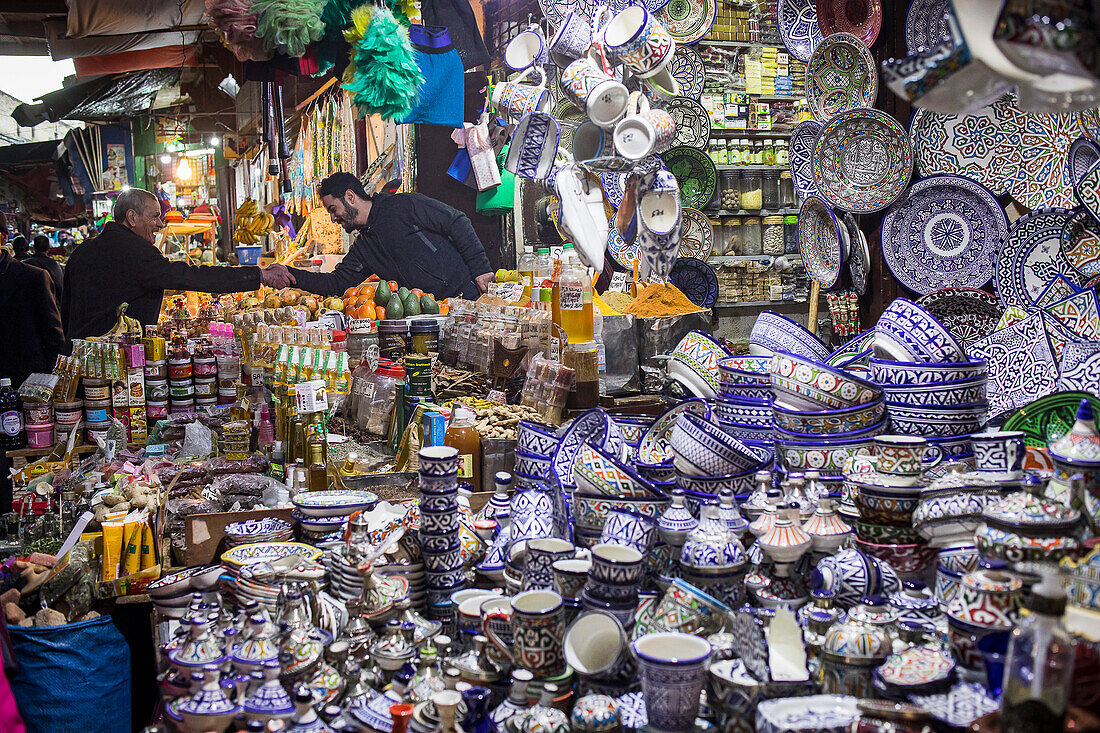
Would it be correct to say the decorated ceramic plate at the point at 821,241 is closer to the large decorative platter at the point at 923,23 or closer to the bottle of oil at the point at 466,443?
the large decorative platter at the point at 923,23

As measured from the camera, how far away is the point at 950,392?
166cm

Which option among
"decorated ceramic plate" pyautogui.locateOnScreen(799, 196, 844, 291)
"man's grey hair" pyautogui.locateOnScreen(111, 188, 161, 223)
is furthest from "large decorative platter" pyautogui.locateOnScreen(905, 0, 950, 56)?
"man's grey hair" pyautogui.locateOnScreen(111, 188, 161, 223)

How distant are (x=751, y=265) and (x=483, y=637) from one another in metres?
5.45

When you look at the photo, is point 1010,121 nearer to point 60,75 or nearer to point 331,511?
point 331,511

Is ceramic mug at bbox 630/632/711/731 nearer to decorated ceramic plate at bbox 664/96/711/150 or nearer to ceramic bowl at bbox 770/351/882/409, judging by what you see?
ceramic bowl at bbox 770/351/882/409

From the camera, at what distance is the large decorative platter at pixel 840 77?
2561 mm

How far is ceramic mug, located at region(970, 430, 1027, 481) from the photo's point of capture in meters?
1.44

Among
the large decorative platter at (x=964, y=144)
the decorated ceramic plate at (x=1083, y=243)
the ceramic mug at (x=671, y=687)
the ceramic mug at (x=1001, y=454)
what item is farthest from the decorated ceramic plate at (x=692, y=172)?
the ceramic mug at (x=671, y=687)

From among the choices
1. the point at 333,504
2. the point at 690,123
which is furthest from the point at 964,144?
the point at 690,123

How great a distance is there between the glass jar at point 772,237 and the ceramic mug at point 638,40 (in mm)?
4359

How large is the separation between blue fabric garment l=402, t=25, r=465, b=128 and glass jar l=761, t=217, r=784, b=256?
3.04 m

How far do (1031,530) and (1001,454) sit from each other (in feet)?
0.87

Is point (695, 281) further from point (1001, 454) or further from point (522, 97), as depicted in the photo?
point (1001, 454)

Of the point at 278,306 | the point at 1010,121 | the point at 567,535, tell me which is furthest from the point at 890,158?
the point at 278,306
